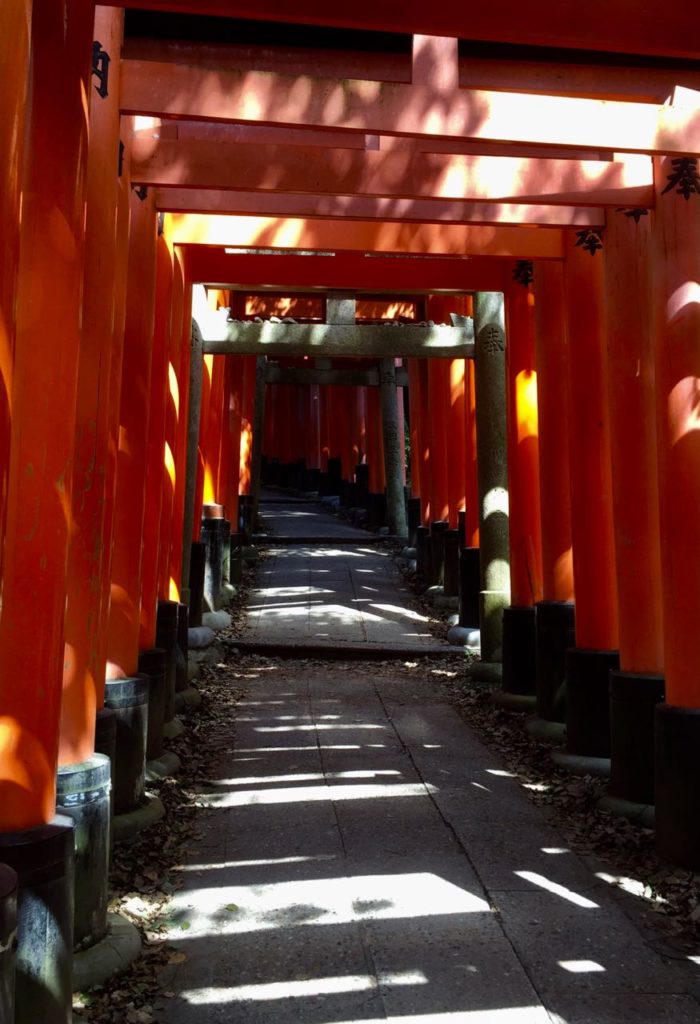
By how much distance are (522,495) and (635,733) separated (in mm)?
3569

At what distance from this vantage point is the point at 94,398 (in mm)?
4312

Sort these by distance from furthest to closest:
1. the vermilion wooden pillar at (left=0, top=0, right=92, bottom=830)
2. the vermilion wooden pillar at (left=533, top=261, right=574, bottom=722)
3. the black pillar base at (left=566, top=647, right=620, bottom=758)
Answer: the vermilion wooden pillar at (left=533, top=261, right=574, bottom=722), the black pillar base at (left=566, top=647, right=620, bottom=758), the vermilion wooden pillar at (left=0, top=0, right=92, bottom=830)

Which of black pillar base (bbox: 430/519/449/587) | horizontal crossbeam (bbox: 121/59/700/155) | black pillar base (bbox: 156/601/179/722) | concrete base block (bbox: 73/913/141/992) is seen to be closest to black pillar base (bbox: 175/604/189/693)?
black pillar base (bbox: 156/601/179/722)

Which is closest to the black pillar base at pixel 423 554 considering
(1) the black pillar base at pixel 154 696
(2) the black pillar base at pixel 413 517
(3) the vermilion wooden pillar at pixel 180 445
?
(2) the black pillar base at pixel 413 517

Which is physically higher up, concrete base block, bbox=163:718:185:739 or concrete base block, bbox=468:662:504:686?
concrete base block, bbox=468:662:504:686

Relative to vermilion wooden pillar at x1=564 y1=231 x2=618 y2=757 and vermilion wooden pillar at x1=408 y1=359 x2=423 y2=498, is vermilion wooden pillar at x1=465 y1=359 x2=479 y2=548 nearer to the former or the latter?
vermilion wooden pillar at x1=564 y1=231 x2=618 y2=757

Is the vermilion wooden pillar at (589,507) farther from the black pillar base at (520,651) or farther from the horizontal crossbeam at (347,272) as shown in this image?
the horizontal crossbeam at (347,272)

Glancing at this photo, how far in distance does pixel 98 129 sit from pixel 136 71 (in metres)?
0.34

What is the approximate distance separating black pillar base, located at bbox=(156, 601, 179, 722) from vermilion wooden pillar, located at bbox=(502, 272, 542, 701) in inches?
121

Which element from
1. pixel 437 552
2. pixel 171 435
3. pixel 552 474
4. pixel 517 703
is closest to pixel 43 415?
pixel 171 435

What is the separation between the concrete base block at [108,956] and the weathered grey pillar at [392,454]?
16025 mm

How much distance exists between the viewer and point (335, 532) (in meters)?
21.3

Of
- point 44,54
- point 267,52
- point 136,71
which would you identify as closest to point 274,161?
point 267,52

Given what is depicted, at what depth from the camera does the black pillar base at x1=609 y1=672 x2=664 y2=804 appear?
225 inches
